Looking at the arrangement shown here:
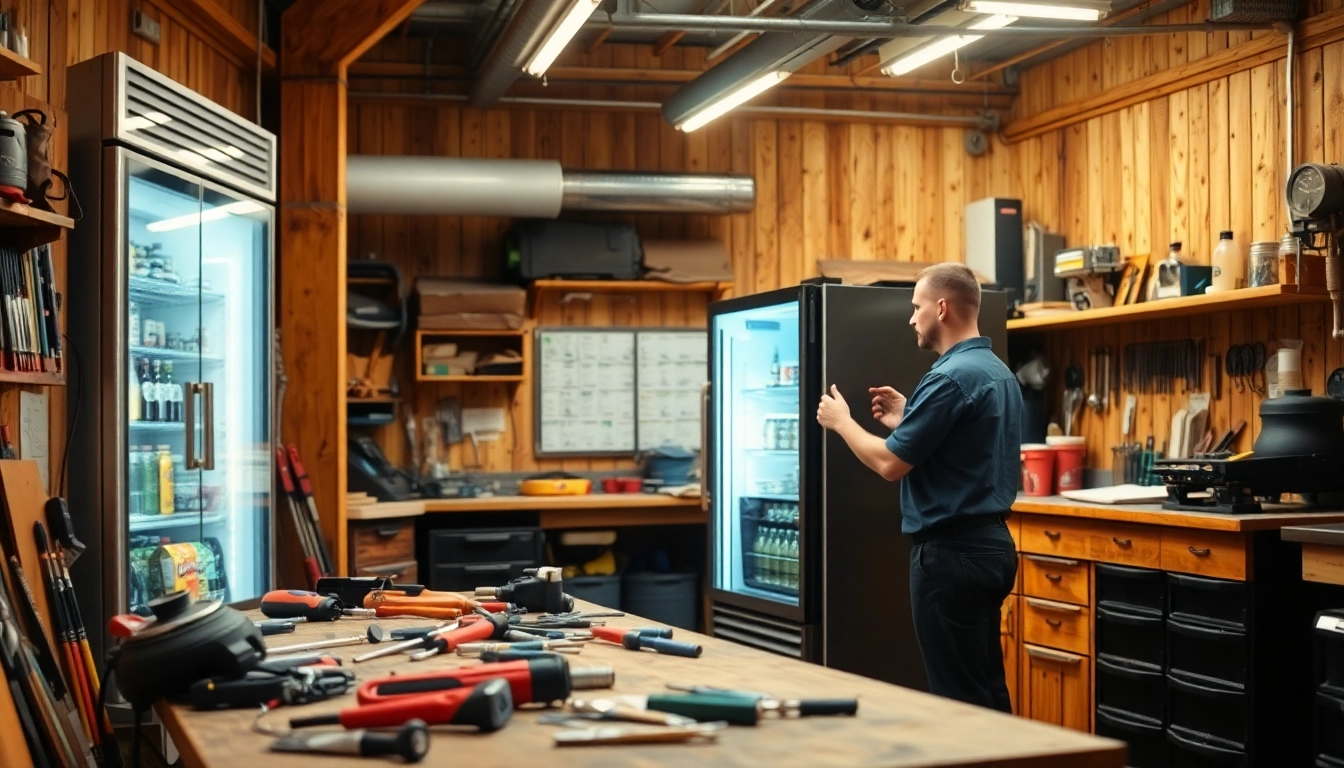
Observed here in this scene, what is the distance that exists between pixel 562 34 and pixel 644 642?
347cm

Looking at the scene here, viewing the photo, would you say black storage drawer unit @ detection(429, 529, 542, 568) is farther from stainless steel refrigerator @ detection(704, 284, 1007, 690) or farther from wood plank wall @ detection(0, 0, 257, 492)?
wood plank wall @ detection(0, 0, 257, 492)

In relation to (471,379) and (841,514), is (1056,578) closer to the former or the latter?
(841,514)

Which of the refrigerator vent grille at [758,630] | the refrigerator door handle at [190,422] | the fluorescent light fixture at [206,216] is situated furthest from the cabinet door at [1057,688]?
the fluorescent light fixture at [206,216]

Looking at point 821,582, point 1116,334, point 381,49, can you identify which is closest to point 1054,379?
point 1116,334

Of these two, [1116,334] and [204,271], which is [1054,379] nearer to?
[1116,334]

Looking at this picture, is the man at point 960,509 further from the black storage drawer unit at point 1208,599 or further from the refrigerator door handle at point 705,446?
the refrigerator door handle at point 705,446

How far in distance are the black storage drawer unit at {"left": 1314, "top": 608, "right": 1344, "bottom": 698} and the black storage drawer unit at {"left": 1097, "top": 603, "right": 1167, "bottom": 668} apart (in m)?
0.92

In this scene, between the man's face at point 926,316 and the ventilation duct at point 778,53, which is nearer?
the man's face at point 926,316

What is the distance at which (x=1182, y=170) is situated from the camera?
648cm

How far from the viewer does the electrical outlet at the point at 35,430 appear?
160 inches

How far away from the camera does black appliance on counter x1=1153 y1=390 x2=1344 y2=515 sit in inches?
193

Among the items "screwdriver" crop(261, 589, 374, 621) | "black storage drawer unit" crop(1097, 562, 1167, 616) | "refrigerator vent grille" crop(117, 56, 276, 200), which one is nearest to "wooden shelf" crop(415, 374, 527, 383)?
"refrigerator vent grille" crop(117, 56, 276, 200)

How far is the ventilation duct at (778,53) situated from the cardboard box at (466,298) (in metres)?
1.32

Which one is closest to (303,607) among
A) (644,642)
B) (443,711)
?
(644,642)
